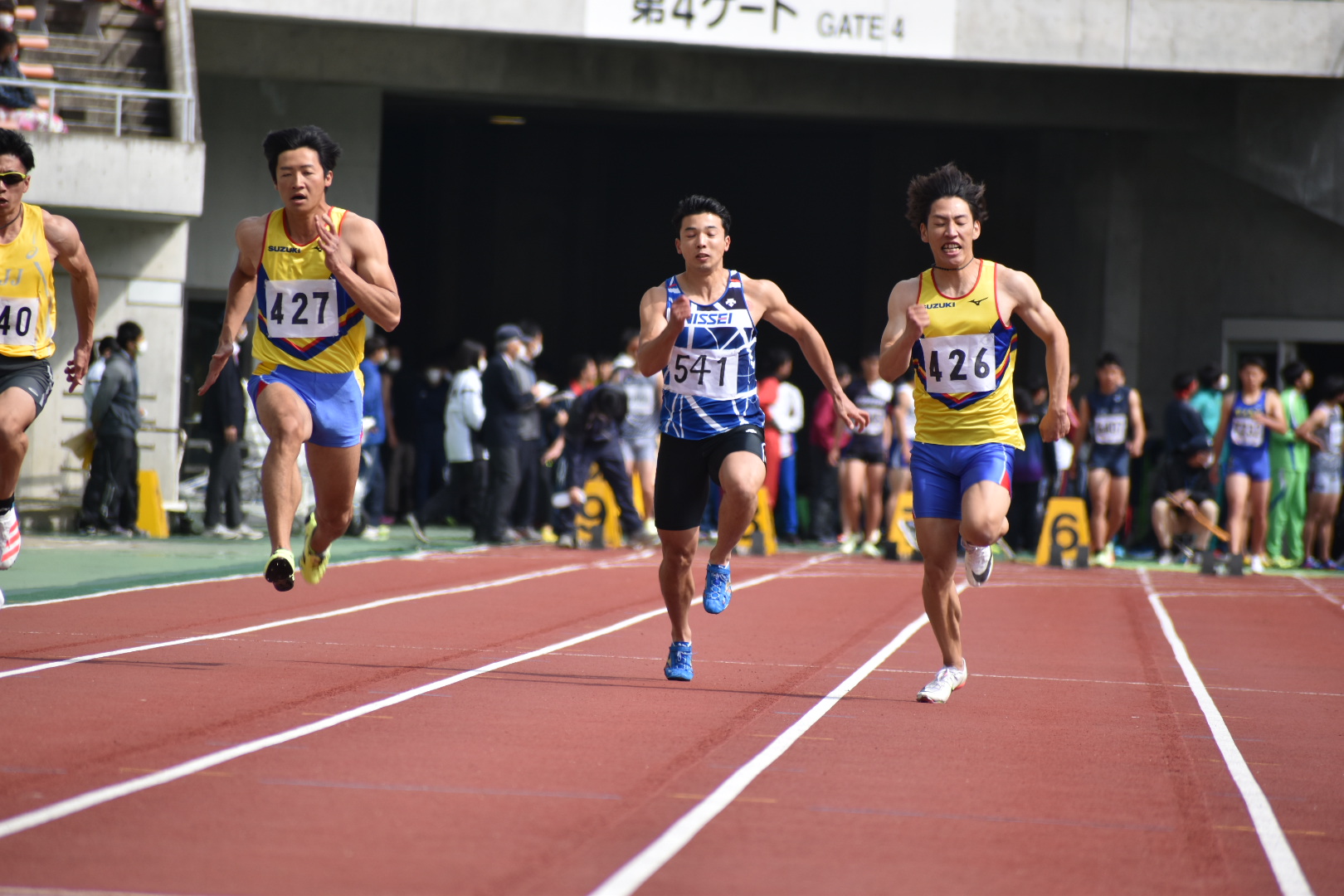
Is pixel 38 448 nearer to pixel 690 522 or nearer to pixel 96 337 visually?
pixel 96 337

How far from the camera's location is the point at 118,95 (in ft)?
56.7

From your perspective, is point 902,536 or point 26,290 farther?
point 902,536

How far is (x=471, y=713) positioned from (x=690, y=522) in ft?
5.29

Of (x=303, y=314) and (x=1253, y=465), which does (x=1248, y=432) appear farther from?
(x=303, y=314)

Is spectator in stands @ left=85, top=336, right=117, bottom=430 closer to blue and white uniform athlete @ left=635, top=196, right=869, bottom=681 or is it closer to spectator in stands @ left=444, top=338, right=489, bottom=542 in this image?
spectator in stands @ left=444, top=338, right=489, bottom=542

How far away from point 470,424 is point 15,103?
569 centimetres

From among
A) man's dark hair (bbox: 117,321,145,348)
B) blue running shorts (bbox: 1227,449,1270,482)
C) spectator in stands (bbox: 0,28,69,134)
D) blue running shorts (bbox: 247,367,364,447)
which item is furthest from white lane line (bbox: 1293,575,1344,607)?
spectator in stands (bbox: 0,28,69,134)

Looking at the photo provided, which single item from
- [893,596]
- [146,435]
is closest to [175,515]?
[146,435]

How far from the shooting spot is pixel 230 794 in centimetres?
441

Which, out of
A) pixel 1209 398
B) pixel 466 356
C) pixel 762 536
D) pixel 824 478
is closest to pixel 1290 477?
pixel 1209 398

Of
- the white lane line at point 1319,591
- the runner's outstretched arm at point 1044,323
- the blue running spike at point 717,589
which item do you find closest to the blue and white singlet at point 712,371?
Result: the blue running spike at point 717,589

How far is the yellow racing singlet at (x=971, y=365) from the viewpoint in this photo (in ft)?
22.6

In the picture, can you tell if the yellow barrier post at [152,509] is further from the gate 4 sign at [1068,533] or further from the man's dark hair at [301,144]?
the man's dark hair at [301,144]

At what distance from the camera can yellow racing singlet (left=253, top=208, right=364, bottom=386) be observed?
7.23 meters
